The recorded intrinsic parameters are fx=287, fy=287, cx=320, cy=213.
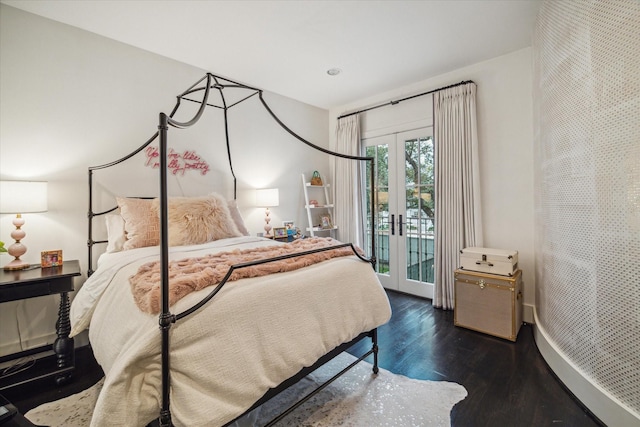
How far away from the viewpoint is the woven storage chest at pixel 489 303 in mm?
2537

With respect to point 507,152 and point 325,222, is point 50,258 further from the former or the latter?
point 507,152

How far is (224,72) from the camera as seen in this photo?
10.9ft

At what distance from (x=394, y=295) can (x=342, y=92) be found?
284 centimetres

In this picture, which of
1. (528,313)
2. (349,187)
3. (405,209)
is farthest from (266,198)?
(528,313)

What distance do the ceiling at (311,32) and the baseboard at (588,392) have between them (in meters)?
2.64

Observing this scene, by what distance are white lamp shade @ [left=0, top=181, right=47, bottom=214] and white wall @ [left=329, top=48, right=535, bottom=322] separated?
13.1 ft

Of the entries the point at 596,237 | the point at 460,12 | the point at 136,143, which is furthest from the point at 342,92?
the point at 596,237

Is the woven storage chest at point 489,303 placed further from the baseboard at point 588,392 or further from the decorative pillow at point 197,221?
the decorative pillow at point 197,221

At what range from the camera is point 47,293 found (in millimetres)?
1919

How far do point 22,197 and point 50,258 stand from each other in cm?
48

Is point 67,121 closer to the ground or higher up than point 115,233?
higher up

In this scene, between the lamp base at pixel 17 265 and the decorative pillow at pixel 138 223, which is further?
the decorative pillow at pixel 138 223

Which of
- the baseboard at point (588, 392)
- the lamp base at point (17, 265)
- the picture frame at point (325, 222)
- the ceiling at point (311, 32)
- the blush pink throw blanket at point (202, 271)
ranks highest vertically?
the ceiling at point (311, 32)

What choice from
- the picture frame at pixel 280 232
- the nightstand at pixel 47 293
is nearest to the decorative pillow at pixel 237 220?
the picture frame at pixel 280 232
